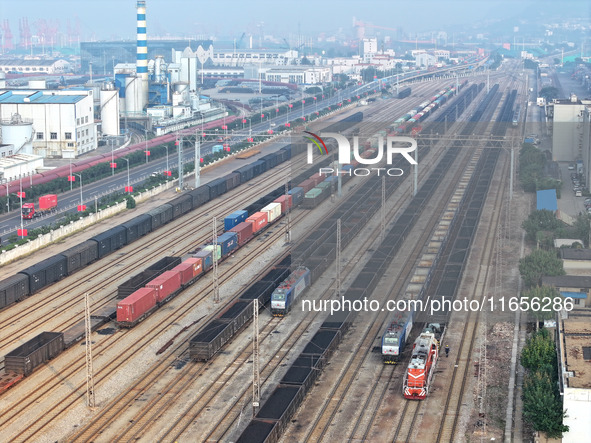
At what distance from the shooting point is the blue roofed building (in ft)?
232

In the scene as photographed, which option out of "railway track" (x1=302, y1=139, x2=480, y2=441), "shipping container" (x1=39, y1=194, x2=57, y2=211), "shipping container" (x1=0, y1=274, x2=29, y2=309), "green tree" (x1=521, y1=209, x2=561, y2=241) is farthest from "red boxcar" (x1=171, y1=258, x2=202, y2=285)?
"shipping container" (x1=39, y1=194, x2=57, y2=211)

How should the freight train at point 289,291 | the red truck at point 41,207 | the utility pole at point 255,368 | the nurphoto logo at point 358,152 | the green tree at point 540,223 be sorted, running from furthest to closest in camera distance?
the red truck at point 41,207 → the green tree at point 540,223 → the nurphoto logo at point 358,152 → the freight train at point 289,291 → the utility pole at point 255,368

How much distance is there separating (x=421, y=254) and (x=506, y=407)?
1896cm

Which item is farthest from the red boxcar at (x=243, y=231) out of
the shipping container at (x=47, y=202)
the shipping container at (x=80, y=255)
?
the shipping container at (x=47, y=202)

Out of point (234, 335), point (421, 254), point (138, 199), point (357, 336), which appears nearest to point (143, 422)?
point (234, 335)

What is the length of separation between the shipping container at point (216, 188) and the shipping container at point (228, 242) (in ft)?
66.3

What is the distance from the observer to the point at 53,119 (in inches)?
4151

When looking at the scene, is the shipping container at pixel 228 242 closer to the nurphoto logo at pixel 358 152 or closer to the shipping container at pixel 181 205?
the nurphoto logo at pixel 358 152

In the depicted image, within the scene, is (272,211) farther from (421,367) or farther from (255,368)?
(255,368)

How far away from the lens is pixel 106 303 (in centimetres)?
5316

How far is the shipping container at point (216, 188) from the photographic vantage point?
83631mm

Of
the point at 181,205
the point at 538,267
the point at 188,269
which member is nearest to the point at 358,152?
the point at 188,269

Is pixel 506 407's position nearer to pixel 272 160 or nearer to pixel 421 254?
pixel 421 254

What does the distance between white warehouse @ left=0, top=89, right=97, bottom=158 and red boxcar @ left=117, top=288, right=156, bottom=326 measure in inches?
2315
